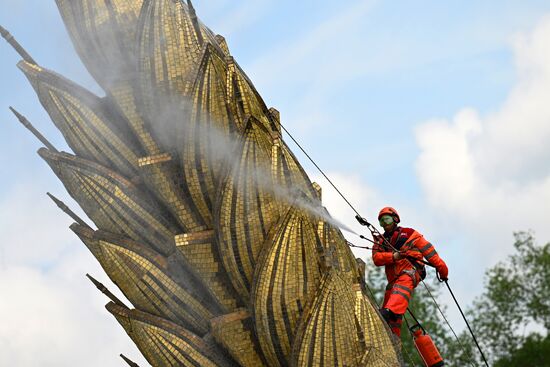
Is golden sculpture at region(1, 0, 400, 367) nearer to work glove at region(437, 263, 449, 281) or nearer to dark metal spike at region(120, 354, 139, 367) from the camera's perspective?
dark metal spike at region(120, 354, 139, 367)

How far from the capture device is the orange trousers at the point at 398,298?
7730mm

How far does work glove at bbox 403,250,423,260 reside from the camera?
7.84m

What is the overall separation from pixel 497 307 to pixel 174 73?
1794 centimetres

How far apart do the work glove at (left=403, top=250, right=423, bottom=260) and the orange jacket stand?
0.02m

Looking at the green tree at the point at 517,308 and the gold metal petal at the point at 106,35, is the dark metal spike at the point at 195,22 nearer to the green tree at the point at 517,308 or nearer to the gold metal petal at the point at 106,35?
the gold metal petal at the point at 106,35

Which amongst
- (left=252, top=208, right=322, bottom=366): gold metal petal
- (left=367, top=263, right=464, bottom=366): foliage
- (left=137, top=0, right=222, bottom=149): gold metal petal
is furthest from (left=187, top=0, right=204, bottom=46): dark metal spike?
(left=367, top=263, right=464, bottom=366): foliage

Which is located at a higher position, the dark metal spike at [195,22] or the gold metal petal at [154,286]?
the dark metal spike at [195,22]

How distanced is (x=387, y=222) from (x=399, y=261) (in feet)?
1.02

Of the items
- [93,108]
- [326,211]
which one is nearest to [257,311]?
[326,211]

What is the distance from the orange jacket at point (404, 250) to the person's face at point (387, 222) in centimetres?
6

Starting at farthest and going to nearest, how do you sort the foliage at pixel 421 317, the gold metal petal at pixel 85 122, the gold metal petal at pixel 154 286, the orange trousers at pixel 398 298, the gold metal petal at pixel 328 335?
the foliage at pixel 421 317, the orange trousers at pixel 398 298, the gold metal petal at pixel 85 122, the gold metal petal at pixel 154 286, the gold metal petal at pixel 328 335

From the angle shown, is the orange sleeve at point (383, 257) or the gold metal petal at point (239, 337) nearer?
the gold metal petal at point (239, 337)

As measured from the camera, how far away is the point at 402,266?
311 inches

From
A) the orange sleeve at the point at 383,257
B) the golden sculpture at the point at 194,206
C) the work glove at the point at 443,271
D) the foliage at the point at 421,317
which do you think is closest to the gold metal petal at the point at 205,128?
the golden sculpture at the point at 194,206
